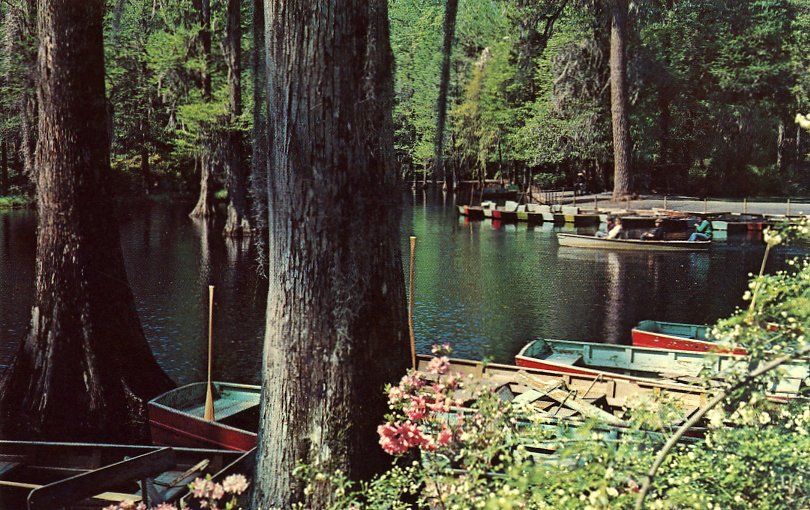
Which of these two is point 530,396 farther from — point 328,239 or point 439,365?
point 439,365

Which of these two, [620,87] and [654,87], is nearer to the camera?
[620,87]

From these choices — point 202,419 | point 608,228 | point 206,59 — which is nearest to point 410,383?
point 202,419

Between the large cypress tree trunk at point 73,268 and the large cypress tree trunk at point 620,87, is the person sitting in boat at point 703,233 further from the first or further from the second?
the large cypress tree trunk at point 73,268

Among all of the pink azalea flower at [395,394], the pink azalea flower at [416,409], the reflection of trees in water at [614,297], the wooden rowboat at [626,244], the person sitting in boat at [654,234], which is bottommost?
the reflection of trees in water at [614,297]

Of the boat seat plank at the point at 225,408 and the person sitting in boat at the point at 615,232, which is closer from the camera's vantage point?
the boat seat plank at the point at 225,408

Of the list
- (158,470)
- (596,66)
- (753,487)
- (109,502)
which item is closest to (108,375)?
(109,502)

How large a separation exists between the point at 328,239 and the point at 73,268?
6425mm

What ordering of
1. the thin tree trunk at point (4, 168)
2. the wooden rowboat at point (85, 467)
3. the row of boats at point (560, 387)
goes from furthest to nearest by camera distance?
the thin tree trunk at point (4, 168) → the row of boats at point (560, 387) → the wooden rowboat at point (85, 467)

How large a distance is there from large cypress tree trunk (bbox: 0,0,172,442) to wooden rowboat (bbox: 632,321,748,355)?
10.0 m

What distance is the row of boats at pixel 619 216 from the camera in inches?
1502

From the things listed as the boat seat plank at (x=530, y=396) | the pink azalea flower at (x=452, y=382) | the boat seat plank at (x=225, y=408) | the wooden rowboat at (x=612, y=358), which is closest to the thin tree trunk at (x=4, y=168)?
the boat seat plank at (x=225, y=408)

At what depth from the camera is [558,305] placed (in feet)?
74.1

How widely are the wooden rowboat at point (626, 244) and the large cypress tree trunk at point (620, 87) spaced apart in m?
8.94

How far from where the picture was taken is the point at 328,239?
5.27 meters
